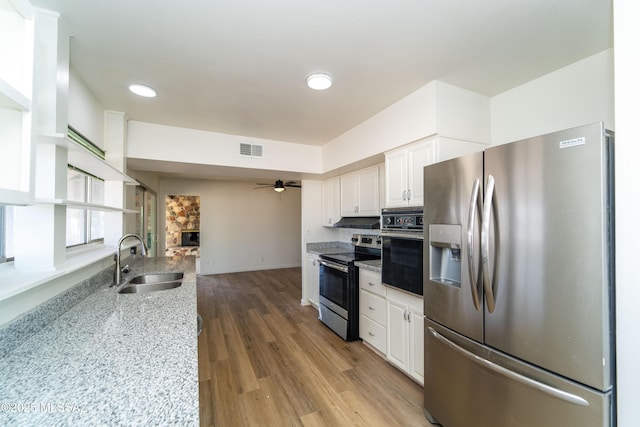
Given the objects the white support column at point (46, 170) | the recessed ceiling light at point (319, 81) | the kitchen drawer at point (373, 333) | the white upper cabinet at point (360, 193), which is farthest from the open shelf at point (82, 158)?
the kitchen drawer at point (373, 333)

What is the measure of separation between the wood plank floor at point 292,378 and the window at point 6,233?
1593 millimetres

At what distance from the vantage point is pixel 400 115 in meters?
2.40

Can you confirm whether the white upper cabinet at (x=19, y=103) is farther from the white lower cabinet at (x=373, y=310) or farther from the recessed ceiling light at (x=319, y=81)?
the white lower cabinet at (x=373, y=310)

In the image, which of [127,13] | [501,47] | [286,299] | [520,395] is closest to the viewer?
[520,395]

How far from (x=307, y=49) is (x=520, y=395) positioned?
2.27 meters

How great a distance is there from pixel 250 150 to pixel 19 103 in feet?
8.01

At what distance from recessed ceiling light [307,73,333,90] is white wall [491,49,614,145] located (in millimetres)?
1561

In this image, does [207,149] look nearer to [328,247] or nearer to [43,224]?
[43,224]

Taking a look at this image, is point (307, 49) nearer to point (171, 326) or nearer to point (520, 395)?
point (171, 326)

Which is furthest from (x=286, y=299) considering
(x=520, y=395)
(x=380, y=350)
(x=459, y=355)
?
(x=520, y=395)

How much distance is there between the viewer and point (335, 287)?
3258 mm

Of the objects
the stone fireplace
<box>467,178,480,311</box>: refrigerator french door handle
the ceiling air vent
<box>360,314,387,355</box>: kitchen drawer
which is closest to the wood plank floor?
<box>360,314,387,355</box>: kitchen drawer

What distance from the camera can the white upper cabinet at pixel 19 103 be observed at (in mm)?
1037

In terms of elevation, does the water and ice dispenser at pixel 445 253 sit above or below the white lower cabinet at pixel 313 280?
above
